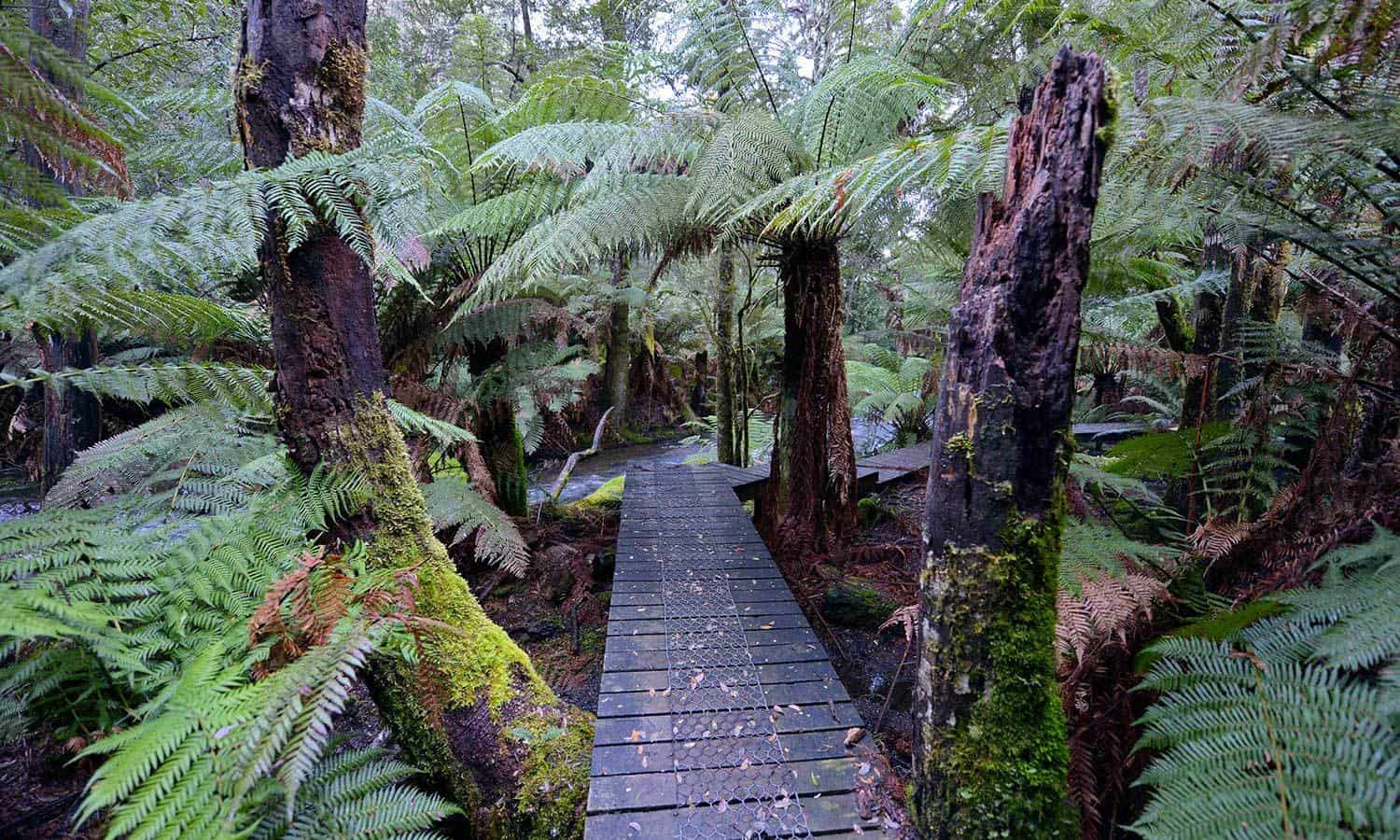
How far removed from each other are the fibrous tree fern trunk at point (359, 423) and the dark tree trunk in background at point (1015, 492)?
1.02m

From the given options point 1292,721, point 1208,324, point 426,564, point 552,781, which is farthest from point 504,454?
point 1208,324

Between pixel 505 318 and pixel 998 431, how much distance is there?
3.10 metres

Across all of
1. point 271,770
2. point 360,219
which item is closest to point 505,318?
point 360,219

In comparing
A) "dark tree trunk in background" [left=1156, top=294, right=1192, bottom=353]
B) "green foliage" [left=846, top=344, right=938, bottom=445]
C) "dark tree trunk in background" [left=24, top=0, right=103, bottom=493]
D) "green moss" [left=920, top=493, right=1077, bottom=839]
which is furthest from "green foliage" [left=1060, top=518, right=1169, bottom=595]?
"dark tree trunk in background" [left=24, top=0, right=103, bottom=493]

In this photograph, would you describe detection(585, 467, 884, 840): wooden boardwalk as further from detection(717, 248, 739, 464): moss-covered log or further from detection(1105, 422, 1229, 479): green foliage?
detection(717, 248, 739, 464): moss-covered log

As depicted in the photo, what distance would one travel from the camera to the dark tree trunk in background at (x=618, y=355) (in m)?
8.52

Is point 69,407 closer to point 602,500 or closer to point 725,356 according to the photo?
point 602,500

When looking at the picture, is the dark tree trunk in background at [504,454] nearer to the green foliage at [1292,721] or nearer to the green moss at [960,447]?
the green moss at [960,447]

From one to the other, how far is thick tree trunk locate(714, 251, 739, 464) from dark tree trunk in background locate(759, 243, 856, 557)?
5.49 ft

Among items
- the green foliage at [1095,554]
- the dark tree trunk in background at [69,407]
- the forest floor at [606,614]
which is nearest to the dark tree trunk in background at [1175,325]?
the forest floor at [606,614]

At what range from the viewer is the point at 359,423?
171cm

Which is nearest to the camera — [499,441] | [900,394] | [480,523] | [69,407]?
[480,523]

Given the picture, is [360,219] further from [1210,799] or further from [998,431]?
[1210,799]

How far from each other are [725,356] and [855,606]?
2.69 meters
